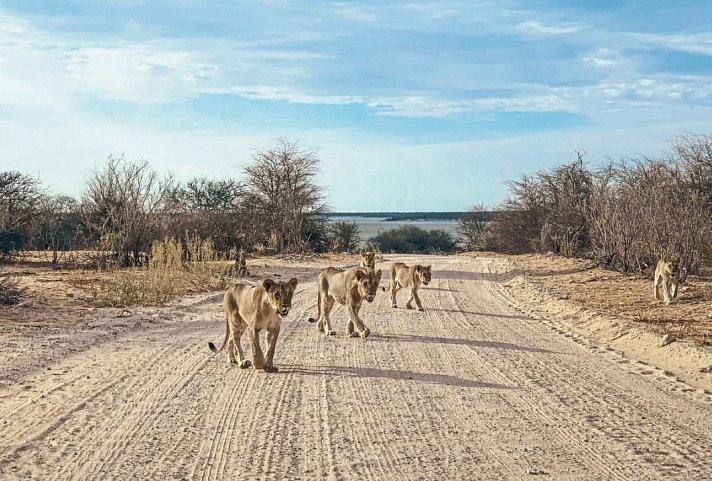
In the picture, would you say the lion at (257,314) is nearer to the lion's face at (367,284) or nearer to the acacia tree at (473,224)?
the lion's face at (367,284)

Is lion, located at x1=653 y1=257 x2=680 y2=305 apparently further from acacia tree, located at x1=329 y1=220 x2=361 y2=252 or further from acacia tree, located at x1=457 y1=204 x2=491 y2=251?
acacia tree, located at x1=457 y1=204 x2=491 y2=251

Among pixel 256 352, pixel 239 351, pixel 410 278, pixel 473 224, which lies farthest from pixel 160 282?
pixel 473 224

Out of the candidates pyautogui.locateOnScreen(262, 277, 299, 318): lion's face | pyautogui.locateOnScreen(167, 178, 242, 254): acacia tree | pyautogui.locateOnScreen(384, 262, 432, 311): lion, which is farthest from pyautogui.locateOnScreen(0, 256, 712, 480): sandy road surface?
pyautogui.locateOnScreen(167, 178, 242, 254): acacia tree

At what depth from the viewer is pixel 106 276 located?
2361 cm

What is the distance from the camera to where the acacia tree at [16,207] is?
100.0 feet

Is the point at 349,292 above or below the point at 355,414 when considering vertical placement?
above

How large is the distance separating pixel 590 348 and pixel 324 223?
121 ft

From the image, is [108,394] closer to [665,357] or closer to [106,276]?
[665,357]

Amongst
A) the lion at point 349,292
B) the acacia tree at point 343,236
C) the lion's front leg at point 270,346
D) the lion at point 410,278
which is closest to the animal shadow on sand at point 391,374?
the lion's front leg at point 270,346

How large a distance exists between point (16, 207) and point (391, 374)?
2772 cm

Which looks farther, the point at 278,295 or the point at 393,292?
the point at 393,292

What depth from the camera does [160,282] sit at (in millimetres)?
19188

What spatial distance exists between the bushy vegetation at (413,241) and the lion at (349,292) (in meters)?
50.1

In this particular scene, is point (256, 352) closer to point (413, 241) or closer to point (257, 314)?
point (257, 314)
